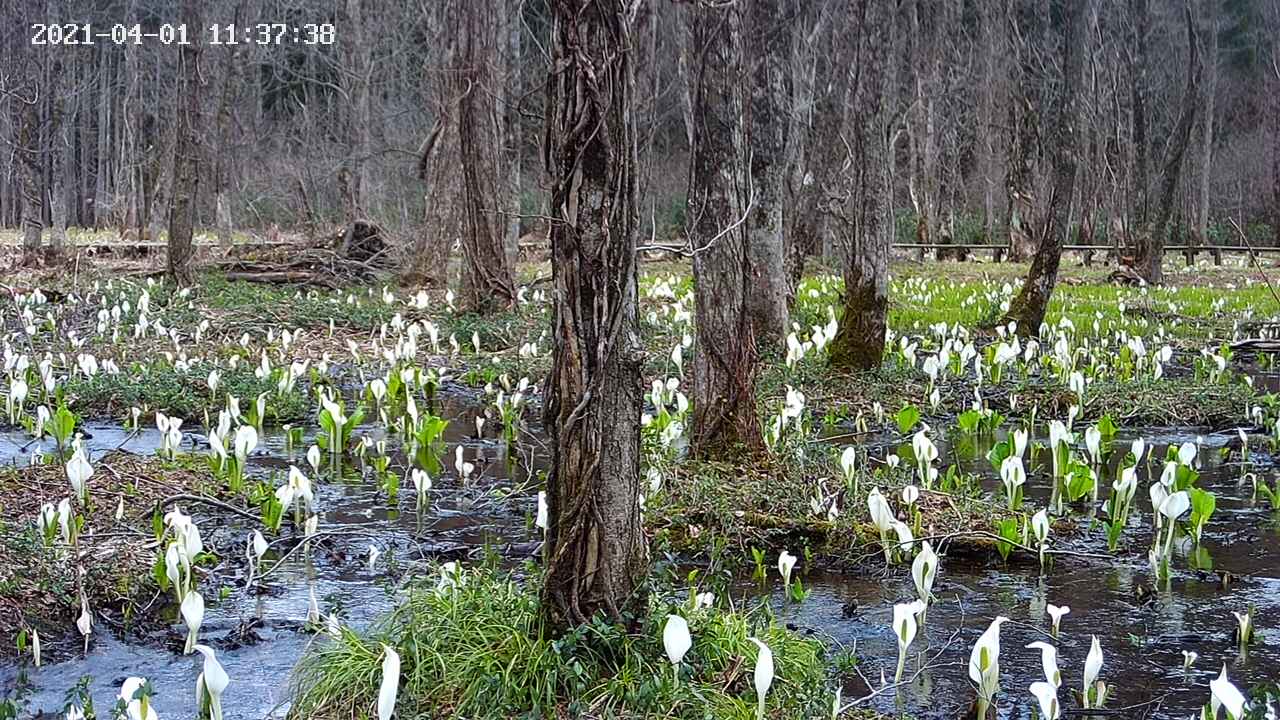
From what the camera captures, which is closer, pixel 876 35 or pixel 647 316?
pixel 876 35

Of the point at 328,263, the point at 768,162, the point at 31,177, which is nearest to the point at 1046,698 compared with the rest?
the point at 768,162

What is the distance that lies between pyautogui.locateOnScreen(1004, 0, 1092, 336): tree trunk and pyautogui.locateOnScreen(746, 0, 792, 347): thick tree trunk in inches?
121

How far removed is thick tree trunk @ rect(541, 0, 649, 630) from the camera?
365 centimetres

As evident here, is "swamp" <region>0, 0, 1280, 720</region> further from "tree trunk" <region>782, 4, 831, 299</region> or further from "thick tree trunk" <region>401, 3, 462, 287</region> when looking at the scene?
"tree trunk" <region>782, 4, 831, 299</region>

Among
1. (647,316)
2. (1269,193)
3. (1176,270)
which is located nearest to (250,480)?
(647,316)

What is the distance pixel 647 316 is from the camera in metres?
14.2

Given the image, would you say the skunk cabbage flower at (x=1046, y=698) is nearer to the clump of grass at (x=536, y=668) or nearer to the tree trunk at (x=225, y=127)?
the clump of grass at (x=536, y=668)

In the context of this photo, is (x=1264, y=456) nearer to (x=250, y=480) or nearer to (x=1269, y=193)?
(x=250, y=480)

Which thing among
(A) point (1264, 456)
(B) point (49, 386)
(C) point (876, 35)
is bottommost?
→ (A) point (1264, 456)

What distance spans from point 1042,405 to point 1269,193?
3633 cm

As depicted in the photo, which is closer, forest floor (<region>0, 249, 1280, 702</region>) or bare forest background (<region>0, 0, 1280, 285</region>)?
forest floor (<region>0, 249, 1280, 702</region>)

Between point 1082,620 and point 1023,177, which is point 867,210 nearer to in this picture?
point 1082,620

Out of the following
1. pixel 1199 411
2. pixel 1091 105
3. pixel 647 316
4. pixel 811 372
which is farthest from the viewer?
pixel 1091 105

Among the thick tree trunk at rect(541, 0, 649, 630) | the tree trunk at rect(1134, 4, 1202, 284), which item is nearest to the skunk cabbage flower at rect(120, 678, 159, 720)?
the thick tree trunk at rect(541, 0, 649, 630)
